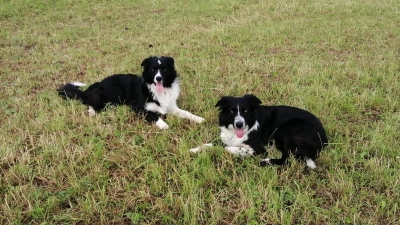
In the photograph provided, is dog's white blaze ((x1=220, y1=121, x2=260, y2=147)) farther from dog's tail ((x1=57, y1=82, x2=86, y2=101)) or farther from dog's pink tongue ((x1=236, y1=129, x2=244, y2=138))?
dog's tail ((x1=57, y1=82, x2=86, y2=101))

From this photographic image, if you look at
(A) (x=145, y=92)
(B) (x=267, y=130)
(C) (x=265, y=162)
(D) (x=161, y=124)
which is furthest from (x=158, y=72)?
(C) (x=265, y=162)

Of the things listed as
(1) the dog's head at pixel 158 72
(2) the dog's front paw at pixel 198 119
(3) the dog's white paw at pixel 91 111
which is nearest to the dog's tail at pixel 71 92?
(3) the dog's white paw at pixel 91 111

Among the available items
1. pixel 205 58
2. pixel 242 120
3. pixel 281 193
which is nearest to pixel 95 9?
pixel 205 58

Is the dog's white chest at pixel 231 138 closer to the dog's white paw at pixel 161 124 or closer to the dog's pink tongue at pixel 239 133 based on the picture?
the dog's pink tongue at pixel 239 133

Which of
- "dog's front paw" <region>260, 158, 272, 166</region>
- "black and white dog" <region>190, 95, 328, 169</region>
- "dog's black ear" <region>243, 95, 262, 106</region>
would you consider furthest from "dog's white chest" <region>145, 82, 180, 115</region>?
"dog's front paw" <region>260, 158, 272, 166</region>

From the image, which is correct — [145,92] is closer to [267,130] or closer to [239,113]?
[239,113]

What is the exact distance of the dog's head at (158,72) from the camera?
16.6 ft

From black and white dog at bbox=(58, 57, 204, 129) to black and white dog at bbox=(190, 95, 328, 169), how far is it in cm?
79

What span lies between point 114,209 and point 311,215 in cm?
176

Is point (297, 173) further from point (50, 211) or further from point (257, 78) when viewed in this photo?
point (257, 78)

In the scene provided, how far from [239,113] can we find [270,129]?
0.54m

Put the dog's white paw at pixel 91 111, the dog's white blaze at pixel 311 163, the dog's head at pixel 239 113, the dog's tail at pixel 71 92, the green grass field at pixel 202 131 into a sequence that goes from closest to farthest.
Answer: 1. the green grass field at pixel 202 131
2. the dog's white blaze at pixel 311 163
3. the dog's head at pixel 239 113
4. the dog's white paw at pixel 91 111
5. the dog's tail at pixel 71 92

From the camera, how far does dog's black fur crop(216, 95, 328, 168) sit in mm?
3699

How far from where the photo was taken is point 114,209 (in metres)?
2.97
